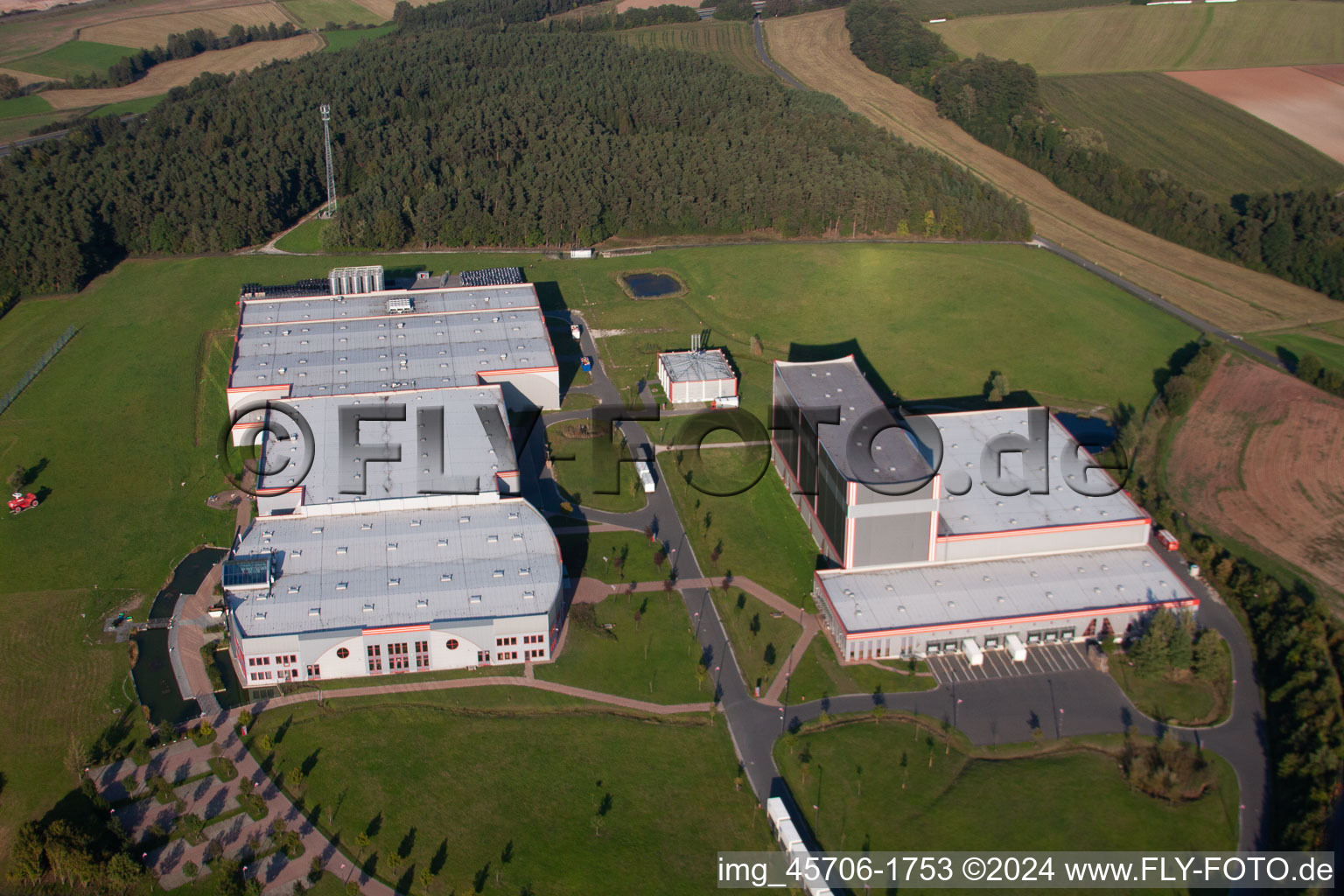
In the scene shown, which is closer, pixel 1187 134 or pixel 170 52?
pixel 1187 134

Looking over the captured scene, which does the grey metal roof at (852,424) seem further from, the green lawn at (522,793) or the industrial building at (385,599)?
the industrial building at (385,599)

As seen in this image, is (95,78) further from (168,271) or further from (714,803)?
(714,803)

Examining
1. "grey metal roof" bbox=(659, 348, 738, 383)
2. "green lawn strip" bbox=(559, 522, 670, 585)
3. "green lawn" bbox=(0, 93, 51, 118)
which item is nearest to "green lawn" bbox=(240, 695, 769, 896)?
"green lawn strip" bbox=(559, 522, 670, 585)

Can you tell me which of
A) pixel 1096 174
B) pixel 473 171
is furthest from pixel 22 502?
pixel 1096 174

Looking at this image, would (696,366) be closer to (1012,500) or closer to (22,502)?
(1012,500)

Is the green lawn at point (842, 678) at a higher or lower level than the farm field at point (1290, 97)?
lower

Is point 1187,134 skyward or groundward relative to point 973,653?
skyward

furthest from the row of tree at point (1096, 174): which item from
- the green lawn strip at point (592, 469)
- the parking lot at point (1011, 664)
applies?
the green lawn strip at point (592, 469)
